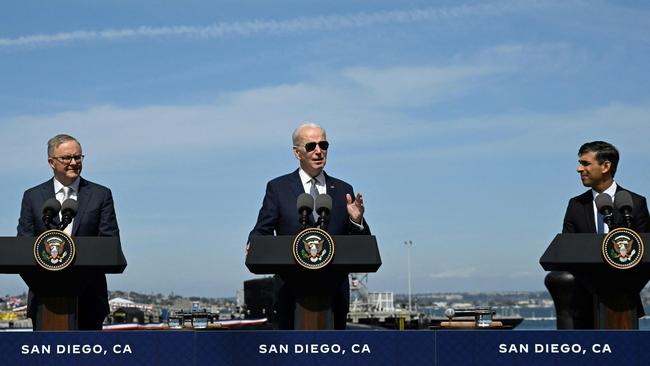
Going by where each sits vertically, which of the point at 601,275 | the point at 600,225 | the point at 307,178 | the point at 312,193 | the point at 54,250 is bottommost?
the point at 601,275

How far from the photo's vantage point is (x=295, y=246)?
28.5 ft

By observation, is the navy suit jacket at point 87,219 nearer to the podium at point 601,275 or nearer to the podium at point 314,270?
the podium at point 314,270

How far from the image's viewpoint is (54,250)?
8.85 metres

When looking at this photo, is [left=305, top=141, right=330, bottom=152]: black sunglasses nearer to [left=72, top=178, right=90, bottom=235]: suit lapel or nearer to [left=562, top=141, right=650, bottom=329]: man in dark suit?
[left=72, top=178, right=90, bottom=235]: suit lapel

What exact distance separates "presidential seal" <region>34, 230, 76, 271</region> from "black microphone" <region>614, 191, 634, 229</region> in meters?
4.80

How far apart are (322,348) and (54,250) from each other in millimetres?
2478

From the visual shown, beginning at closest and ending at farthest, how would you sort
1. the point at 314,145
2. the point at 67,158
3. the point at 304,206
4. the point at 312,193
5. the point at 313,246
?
the point at 313,246
the point at 304,206
the point at 314,145
the point at 67,158
the point at 312,193

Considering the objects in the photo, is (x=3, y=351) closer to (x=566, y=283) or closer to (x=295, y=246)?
(x=295, y=246)

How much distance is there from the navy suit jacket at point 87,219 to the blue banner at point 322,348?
1285 millimetres

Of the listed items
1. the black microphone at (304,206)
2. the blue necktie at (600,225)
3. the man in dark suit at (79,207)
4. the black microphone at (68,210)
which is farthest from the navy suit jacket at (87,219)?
the blue necktie at (600,225)

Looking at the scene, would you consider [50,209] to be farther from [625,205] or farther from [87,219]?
[625,205]

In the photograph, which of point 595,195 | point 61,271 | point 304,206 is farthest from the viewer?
point 595,195

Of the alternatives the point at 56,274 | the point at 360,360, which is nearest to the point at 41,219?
the point at 56,274

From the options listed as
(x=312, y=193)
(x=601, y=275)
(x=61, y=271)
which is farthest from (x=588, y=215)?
(x=61, y=271)
